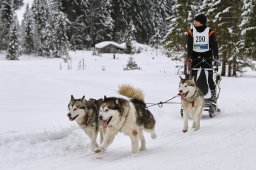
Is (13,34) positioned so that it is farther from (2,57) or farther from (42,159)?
(42,159)

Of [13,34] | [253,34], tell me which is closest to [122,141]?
[253,34]

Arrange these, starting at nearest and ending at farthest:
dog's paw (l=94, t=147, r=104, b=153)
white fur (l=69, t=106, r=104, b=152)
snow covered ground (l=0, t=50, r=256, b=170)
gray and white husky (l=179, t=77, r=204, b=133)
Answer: snow covered ground (l=0, t=50, r=256, b=170) < dog's paw (l=94, t=147, r=104, b=153) < white fur (l=69, t=106, r=104, b=152) < gray and white husky (l=179, t=77, r=204, b=133)

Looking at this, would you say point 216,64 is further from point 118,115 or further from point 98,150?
point 98,150

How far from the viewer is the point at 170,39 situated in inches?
1181

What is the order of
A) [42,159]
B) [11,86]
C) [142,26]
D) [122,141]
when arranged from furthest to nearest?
[142,26] < [11,86] < [122,141] < [42,159]

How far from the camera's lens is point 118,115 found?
570 cm

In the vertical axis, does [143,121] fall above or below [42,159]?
above

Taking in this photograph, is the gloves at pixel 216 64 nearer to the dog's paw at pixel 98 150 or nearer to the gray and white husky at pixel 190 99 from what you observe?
the gray and white husky at pixel 190 99

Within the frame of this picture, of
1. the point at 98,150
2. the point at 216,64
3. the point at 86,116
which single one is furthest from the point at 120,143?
the point at 216,64

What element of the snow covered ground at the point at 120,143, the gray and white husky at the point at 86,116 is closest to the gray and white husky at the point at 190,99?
the snow covered ground at the point at 120,143

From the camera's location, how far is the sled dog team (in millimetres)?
5688

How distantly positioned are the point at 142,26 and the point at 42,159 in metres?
60.2

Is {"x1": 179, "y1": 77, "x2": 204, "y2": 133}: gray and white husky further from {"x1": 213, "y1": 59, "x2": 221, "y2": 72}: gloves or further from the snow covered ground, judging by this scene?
{"x1": 213, "y1": 59, "x2": 221, "y2": 72}: gloves

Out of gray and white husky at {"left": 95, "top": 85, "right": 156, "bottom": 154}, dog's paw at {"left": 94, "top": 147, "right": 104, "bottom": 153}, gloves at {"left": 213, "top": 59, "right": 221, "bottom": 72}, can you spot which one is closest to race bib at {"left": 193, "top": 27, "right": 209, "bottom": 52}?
gloves at {"left": 213, "top": 59, "right": 221, "bottom": 72}
